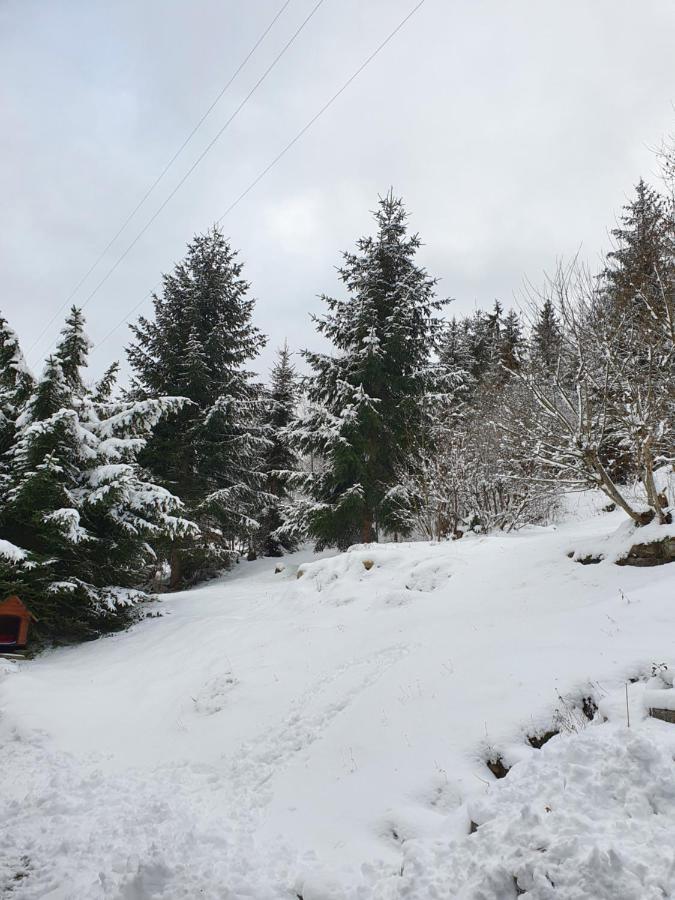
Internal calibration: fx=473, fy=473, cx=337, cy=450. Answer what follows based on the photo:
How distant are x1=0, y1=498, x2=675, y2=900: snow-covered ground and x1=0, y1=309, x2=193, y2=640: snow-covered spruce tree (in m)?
1.70

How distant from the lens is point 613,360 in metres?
7.05

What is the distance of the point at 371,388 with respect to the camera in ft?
51.3

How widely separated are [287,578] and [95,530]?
5.25 metres

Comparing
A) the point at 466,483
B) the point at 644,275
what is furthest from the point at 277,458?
the point at 644,275

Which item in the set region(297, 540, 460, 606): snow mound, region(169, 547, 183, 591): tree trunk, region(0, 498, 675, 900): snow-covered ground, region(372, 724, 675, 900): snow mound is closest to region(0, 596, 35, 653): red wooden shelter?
region(0, 498, 675, 900): snow-covered ground

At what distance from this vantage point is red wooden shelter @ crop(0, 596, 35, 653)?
8914 millimetres

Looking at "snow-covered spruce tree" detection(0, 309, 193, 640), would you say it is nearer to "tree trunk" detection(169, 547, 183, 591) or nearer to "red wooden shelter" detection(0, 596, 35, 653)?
"red wooden shelter" detection(0, 596, 35, 653)

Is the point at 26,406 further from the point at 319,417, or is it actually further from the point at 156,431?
the point at 319,417

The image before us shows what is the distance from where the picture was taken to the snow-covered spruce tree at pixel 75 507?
9125 mm

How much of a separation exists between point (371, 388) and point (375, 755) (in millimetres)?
12295

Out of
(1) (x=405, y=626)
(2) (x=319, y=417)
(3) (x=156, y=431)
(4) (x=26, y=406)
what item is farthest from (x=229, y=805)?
(3) (x=156, y=431)

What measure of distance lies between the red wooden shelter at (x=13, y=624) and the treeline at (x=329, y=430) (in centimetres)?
21

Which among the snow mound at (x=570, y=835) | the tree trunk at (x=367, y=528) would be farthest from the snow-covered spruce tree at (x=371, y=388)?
the snow mound at (x=570, y=835)

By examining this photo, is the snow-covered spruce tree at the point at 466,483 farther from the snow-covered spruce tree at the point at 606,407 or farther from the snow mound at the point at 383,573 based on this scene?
the snow-covered spruce tree at the point at 606,407
